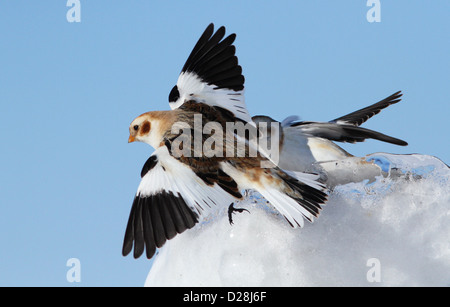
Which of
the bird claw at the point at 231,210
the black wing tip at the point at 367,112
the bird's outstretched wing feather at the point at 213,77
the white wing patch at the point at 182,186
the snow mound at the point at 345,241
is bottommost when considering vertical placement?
the snow mound at the point at 345,241

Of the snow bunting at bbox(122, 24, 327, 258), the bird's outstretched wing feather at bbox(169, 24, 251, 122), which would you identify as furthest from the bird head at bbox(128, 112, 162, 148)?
the bird's outstretched wing feather at bbox(169, 24, 251, 122)

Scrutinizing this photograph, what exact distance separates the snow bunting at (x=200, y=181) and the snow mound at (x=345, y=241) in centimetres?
12

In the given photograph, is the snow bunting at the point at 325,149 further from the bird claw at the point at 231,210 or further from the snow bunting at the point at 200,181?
the bird claw at the point at 231,210

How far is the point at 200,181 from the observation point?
6.14 ft

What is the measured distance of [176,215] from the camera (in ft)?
6.07

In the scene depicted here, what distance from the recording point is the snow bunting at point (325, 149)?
77.7 inches

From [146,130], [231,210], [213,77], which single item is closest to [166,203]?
[231,210]

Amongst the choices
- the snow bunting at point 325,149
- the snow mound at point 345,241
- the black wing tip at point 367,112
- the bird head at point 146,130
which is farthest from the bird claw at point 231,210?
the black wing tip at point 367,112
